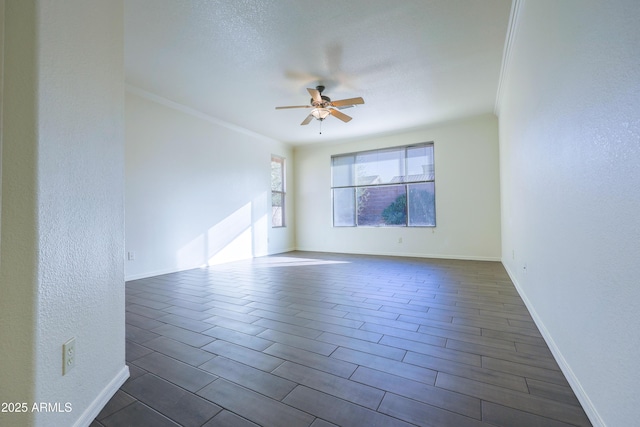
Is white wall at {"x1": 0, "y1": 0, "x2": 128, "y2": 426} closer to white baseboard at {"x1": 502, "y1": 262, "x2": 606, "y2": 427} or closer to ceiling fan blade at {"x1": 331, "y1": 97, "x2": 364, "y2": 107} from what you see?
white baseboard at {"x1": 502, "y1": 262, "x2": 606, "y2": 427}

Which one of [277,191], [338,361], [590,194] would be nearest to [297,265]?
[277,191]

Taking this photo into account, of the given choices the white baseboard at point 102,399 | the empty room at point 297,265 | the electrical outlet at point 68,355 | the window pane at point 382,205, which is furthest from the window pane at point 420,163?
the electrical outlet at point 68,355

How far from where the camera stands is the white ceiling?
2439mm

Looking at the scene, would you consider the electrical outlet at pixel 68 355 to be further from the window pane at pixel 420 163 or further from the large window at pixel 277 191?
the window pane at pixel 420 163

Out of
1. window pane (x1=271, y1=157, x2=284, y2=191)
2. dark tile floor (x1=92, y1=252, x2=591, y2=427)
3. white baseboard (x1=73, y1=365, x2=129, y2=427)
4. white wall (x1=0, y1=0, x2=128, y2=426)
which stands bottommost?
dark tile floor (x1=92, y1=252, x2=591, y2=427)

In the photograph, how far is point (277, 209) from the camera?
683 centimetres

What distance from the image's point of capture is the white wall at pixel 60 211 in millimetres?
906

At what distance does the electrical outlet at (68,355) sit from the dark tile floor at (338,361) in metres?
0.31

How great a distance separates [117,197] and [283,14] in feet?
6.69

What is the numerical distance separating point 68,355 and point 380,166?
5.91 m

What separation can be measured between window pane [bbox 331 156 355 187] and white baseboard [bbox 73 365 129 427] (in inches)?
222

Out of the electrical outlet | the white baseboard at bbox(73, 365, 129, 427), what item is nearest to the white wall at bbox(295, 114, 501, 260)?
the white baseboard at bbox(73, 365, 129, 427)

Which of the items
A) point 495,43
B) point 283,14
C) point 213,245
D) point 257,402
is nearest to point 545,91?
point 495,43

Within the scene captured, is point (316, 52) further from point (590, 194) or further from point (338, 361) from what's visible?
point (338, 361)
